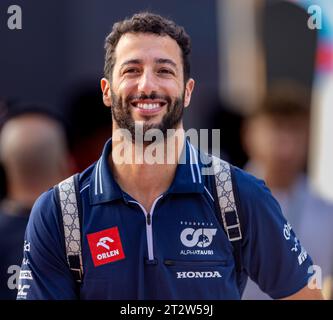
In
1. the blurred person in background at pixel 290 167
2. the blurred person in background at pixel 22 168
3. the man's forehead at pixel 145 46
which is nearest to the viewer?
the man's forehead at pixel 145 46

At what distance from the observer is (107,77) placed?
11.8ft

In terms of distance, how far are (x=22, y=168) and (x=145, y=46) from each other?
1.00 m

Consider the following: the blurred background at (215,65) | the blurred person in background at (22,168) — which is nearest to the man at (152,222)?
the blurred person in background at (22,168)

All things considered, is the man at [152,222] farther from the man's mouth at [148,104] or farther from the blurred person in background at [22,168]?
the blurred person in background at [22,168]

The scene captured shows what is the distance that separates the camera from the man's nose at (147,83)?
3465 millimetres

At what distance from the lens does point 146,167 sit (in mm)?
3555

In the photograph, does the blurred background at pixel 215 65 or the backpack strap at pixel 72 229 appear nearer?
the backpack strap at pixel 72 229

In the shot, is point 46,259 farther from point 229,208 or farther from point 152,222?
point 229,208

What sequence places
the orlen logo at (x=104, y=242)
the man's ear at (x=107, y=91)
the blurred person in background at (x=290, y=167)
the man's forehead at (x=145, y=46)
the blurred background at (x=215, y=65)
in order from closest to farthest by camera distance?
the orlen logo at (x=104, y=242), the man's forehead at (x=145, y=46), the man's ear at (x=107, y=91), the blurred person in background at (x=290, y=167), the blurred background at (x=215, y=65)

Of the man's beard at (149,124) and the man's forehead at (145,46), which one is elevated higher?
the man's forehead at (145,46)

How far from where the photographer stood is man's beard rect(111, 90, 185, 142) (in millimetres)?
3494

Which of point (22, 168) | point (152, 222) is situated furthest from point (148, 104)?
point (22, 168)

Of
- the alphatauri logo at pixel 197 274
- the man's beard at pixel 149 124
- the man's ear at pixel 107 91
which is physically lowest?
the alphatauri logo at pixel 197 274
